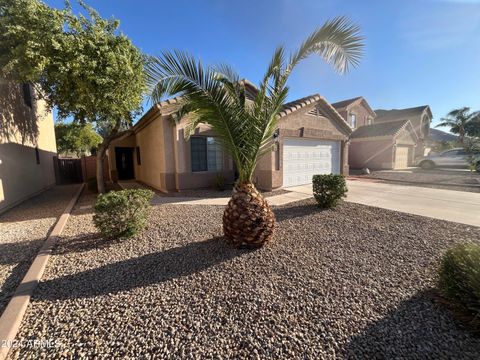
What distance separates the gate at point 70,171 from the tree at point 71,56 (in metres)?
10.7

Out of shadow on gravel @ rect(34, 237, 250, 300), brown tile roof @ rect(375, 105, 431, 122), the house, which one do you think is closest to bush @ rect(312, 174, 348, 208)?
the house

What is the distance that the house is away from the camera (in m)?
9.84

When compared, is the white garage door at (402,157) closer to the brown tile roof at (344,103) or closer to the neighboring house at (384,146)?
the neighboring house at (384,146)

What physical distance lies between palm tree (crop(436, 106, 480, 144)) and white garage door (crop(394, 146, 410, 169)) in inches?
629

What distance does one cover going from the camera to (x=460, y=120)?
99.3 feet

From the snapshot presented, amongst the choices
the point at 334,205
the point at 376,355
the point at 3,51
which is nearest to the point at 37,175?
the point at 3,51

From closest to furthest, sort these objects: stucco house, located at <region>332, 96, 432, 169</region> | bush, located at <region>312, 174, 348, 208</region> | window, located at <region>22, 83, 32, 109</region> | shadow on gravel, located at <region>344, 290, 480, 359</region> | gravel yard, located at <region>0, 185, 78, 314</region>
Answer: shadow on gravel, located at <region>344, 290, 480, 359</region>
gravel yard, located at <region>0, 185, 78, 314</region>
bush, located at <region>312, 174, 348, 208</region>
window, located at <region>22, 83, 32, 109</region>
stucco house, located at <region>332, 96, 432, 169</region>

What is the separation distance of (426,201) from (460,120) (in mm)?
34259

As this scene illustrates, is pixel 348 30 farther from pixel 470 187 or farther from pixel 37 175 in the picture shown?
pixel 37 175

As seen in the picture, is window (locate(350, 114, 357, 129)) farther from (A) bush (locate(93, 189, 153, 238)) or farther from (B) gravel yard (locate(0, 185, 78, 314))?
(B) gravel yard (locate(0, 185, 78, 314))

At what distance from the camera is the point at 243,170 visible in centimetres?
425

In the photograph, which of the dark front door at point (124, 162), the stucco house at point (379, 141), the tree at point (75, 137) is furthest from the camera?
the tree at point (75, 137)

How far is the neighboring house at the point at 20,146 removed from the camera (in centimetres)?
749

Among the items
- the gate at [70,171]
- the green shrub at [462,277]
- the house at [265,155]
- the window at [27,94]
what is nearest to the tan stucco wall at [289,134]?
the house at [265,155]
